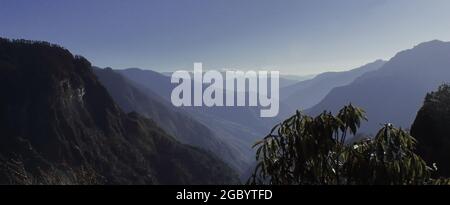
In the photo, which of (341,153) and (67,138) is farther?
(67,138)

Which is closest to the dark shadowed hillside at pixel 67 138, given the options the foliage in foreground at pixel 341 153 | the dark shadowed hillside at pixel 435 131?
the dark shadowed hillside at pixel 435 131

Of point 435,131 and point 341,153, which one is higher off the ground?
point 341,153

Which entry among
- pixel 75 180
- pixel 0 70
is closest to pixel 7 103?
pixel 0 70

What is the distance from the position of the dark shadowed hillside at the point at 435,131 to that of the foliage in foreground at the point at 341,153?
3305 cm

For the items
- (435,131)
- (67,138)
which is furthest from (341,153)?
(67,138)

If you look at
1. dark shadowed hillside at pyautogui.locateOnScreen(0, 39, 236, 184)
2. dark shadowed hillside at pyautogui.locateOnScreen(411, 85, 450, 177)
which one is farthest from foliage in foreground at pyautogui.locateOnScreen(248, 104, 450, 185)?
dark shadowed hillside at pyautogui.locateOnScreen(0, 39, 236, 184)

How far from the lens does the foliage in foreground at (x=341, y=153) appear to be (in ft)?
15.9

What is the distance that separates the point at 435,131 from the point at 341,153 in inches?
1537

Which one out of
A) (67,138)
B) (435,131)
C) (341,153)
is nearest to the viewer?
(341,153)

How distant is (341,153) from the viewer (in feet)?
16.5

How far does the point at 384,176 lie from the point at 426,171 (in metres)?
0.55

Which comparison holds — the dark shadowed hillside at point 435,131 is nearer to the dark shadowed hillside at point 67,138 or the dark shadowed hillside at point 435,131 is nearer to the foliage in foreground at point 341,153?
the foliage in foreground at point 341,153

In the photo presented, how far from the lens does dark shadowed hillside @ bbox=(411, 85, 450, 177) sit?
38.2 metres

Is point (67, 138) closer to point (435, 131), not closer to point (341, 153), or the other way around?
point (435, 131)
